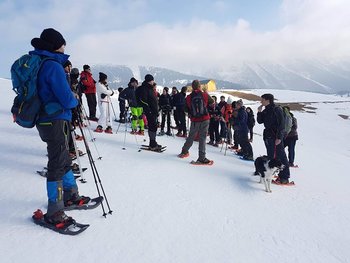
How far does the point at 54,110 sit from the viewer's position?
4.42 m

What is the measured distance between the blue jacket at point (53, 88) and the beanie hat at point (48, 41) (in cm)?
8

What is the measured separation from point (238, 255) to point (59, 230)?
2.85 m

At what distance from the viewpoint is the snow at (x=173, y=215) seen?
4.42 meters

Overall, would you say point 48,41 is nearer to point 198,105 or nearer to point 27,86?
point 27,86

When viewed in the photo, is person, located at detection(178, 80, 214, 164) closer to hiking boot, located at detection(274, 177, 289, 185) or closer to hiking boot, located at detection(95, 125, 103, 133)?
hiking boot, located at detection(274, 177, 289, 185)

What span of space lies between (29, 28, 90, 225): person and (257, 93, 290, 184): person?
604cm

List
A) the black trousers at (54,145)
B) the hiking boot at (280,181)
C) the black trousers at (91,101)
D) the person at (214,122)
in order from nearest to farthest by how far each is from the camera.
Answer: the black trousers at (54,145) < the hiking boot at (280,181) < the black trousers at (91,101) < the person at (214,122)

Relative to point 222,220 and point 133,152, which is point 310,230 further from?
point 133,152

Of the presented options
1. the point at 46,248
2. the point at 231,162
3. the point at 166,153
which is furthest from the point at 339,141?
the point at 46,248

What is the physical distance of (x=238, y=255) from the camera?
4738 millimetres

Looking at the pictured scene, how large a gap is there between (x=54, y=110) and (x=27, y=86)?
49 cm

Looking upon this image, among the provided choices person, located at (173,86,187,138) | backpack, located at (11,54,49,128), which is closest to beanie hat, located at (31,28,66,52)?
backpack, located at (11,54,49,128)

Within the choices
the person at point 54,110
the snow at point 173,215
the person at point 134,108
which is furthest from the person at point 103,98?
the person at point 54,110

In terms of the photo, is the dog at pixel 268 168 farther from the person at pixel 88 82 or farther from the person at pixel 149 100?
the person at pixel 88 82
